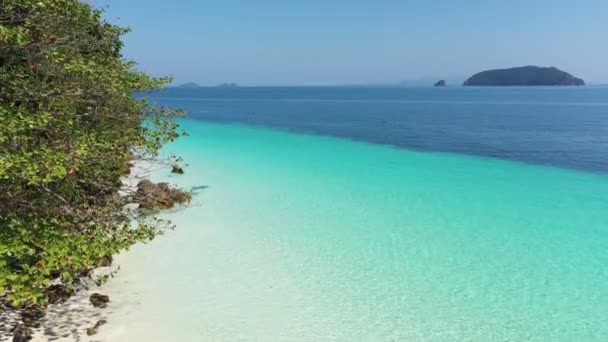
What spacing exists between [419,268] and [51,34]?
1209 centimetres

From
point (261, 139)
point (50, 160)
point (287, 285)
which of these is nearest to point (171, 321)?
point (287, 285)

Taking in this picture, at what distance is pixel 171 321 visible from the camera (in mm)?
11484

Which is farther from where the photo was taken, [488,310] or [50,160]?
[488,310]

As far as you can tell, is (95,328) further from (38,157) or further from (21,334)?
(38,157)

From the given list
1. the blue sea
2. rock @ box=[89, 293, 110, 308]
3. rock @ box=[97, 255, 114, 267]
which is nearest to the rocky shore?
rock @ box=[89, 293, 110, 308]

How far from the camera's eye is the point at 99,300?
11742mm

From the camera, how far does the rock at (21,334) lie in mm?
9145

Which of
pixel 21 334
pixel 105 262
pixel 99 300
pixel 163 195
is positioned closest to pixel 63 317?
pixel 99 300

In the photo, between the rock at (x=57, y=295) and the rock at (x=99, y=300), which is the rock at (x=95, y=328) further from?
the rock at (x=57, y=295)

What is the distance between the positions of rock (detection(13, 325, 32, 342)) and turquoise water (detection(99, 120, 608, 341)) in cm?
144

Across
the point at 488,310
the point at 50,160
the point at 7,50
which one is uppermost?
the point at 7,50

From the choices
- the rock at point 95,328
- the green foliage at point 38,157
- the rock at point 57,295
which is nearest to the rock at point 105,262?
the rock at point 57,295

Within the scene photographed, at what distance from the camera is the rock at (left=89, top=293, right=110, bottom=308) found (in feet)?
38.1

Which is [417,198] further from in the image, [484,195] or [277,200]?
[277,200]
